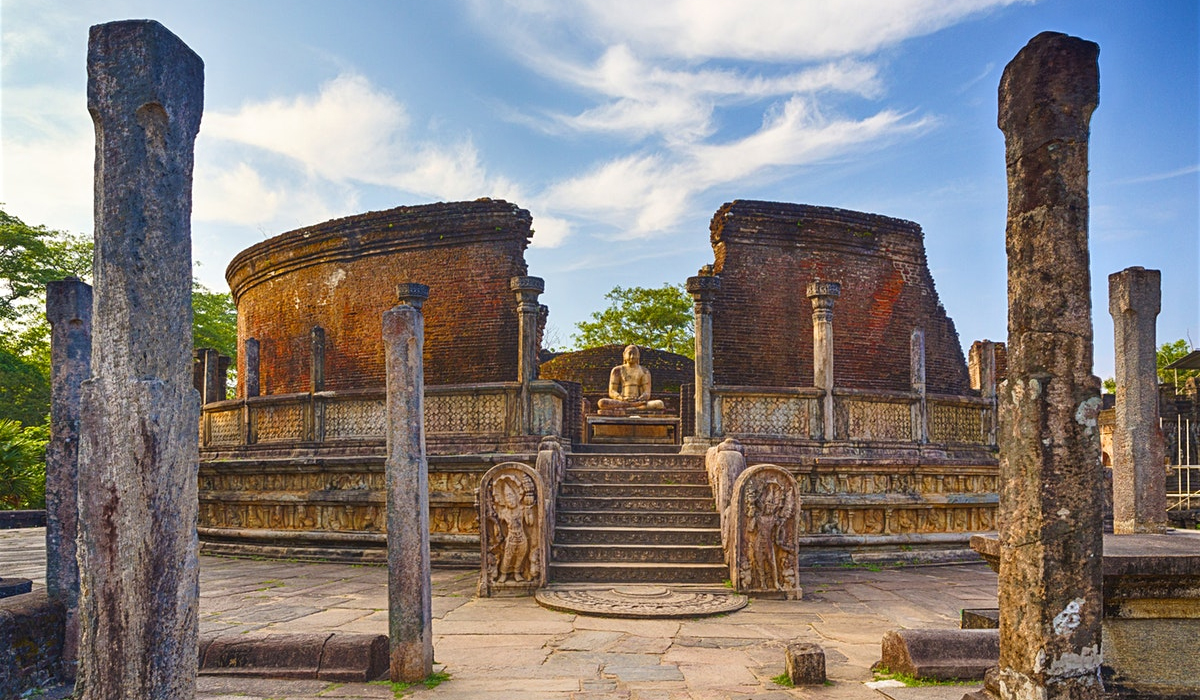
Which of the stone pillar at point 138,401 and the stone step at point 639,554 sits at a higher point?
the stone pillar at point 138,401

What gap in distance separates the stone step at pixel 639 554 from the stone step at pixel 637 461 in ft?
6.58

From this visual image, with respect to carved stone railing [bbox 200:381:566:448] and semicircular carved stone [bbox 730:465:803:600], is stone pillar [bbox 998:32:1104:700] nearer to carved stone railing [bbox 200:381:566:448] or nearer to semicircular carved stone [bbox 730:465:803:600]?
semicircular carved stone [bbox 730:465:803:600]

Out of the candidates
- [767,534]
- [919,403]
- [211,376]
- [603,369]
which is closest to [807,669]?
[767,534]

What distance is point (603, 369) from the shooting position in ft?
71.4

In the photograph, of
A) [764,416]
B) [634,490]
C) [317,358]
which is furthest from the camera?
[317,358]

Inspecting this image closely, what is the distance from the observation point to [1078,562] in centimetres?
359

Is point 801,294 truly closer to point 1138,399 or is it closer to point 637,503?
point 637,503

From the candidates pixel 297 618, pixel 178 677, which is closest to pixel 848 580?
pixel 297 618

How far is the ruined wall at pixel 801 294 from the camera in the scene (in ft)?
55.1

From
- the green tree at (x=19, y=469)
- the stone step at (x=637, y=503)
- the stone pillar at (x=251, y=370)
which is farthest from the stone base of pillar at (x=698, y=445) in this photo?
the green tree at (x=19, y=469)

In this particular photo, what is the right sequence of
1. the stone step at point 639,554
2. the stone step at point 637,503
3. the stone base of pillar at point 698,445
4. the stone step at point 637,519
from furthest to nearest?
1. the stone base of pillar at point 698,445
2. the stone step at point 637,503
3. the stone step at point 637,519
4. the stone step at point 639,554

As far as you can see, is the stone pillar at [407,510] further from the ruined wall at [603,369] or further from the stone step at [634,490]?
the ruined wall at [603,369]

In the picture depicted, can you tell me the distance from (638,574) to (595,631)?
2.14 meters

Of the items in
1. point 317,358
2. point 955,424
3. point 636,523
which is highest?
point 317,358
